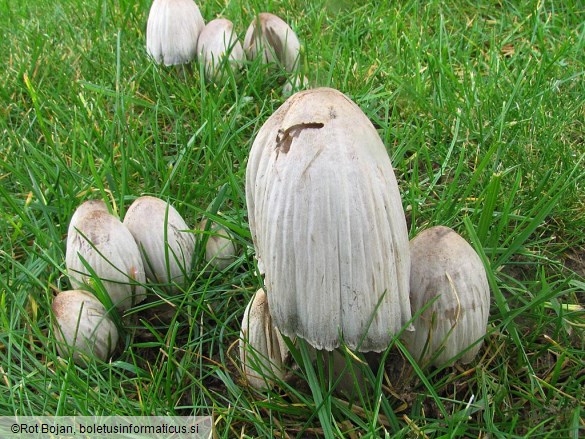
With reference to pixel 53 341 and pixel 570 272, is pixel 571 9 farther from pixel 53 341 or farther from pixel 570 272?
pixel 53 341

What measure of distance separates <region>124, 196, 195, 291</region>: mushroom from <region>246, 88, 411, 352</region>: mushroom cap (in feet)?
2.00

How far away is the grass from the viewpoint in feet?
5.38

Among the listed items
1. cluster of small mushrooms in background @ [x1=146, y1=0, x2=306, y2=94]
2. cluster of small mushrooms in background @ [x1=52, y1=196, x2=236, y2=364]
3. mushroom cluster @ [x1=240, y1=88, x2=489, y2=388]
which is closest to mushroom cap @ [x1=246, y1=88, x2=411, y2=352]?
mushroom cluster @ [x1=240, y1=88, x2=489, y2=388]

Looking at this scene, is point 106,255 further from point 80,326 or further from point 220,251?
point 220,251

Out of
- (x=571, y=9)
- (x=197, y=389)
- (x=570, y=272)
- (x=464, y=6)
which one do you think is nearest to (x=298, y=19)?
(x=464, y=6)

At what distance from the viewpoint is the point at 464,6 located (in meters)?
3.47

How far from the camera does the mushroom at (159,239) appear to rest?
1917 mm

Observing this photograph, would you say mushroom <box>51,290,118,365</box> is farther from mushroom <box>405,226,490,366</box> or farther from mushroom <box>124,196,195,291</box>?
mushroom <box>405,226,490,366</box>

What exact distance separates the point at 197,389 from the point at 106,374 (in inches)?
10.4

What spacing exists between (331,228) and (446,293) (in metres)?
0.38

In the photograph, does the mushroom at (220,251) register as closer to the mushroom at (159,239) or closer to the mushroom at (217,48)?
the mushroom at (159,239)

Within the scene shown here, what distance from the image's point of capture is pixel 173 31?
3002 millimetres

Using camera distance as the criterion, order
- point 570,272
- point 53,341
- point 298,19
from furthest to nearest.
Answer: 1. point 298,19
2. point 570,272
3. point 53,341

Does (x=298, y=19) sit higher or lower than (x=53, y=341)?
higher
